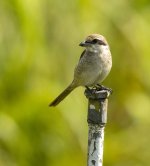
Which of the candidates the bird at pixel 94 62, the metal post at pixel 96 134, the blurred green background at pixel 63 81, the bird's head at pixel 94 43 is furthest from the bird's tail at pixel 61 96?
the metal post at pixel 96 134

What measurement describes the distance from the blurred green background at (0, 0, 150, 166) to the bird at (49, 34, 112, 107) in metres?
0.98

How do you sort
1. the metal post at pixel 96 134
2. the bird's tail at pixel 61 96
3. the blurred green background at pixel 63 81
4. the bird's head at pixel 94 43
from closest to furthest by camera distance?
the metal post at pixel 96 134 → the bird's head at pixel 94 43 → the bird's tail at pixel 61 96 → the blurred green background at pixel 63 81

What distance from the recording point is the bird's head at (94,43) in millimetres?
7648

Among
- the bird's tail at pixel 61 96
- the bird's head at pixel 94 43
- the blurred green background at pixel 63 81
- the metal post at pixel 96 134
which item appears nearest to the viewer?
the metal post at pixel 96 134

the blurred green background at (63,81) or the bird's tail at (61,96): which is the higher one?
the blurred green background at (63,81)

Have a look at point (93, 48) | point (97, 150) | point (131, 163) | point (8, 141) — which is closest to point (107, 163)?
point (131, 163)

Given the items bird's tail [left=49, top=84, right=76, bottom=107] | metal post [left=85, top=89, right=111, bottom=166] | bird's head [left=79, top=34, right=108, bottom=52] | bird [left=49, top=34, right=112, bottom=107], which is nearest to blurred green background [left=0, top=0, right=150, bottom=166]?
bird's tail [left=49, top=84, right=76, bottom=107]

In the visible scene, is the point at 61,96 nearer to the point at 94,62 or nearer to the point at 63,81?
the point at 94,62

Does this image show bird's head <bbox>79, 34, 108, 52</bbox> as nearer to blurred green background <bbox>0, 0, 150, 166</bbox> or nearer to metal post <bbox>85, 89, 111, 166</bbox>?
blurred green background <bbox>0, 0, 150, 166</bbox>

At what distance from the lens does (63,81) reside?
357 inches

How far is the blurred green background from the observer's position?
28.9 ft

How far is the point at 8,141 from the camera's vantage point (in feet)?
29.0

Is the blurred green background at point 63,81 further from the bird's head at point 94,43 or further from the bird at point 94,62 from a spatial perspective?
the bird's head at point 94,43

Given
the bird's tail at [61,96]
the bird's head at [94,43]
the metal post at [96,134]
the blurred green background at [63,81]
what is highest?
the blurred green background at [63,81]
